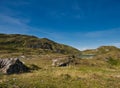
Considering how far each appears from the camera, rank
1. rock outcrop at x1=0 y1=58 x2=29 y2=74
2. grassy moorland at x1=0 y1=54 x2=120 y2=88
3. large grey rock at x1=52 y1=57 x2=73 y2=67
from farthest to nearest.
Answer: large grey rock at x1=52 y1=57 x2=73 y2=67, rock outcrop at x1=0 y1=58 x2=29 y2=74, grassy moorland at x1=0 y1=54 x2=120 y2=88

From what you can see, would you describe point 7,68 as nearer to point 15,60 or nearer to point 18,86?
point 15,60

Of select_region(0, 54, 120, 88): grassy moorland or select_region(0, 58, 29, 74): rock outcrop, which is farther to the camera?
select_region(0, 58, 29, 74): rock outcrop

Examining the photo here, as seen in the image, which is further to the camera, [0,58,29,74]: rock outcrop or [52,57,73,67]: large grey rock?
[52,57,73,67]: large grey rock

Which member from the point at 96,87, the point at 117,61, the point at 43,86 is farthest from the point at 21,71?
the point at 117,61

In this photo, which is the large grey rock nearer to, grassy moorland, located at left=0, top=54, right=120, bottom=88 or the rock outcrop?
the rock outcrop

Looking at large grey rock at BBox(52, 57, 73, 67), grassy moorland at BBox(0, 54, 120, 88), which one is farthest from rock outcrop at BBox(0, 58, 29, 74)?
large grey rock at BBox(52, 57, 73, 67)

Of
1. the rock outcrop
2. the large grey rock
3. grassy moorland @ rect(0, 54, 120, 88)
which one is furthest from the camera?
the large grey rock

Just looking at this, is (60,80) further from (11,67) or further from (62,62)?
(62,62)

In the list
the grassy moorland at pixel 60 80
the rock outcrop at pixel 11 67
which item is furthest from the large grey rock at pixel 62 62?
the grassy moorland at pixel 60 80

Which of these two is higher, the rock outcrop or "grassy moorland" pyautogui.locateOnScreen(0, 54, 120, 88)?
the rock outcrop

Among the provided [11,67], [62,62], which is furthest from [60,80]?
[62,62]

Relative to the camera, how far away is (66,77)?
26484mm

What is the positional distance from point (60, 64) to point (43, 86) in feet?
86.2

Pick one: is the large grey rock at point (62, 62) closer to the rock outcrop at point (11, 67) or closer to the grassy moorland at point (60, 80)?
the rock outcrop at point (11, 67)
